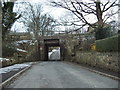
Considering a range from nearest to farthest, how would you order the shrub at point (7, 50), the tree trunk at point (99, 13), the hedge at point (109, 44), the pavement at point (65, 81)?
→ the pavement at point (65, 81) < the hedge at point (109, 44) < the tree trunk at point (99, 13) < the shrub at point (7, 50)

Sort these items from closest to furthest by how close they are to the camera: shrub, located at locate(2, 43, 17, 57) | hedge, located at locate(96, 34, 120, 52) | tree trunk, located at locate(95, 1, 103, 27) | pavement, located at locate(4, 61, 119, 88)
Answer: pavement, located at locate(4, 61, 119, 88)
hedge, located at locate(96, 34, 120, 52)
tree trunk, located at locate(95, 1, 103, 27)
shrub, located at locate(2, 43, 17, 57)

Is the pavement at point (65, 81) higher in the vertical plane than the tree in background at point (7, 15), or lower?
lower

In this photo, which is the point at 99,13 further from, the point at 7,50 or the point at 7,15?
the point at 7,50

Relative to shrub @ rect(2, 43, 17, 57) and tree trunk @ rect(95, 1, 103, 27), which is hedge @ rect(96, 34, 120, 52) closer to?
tree trunk @ rect(95, 1, 103, 27)

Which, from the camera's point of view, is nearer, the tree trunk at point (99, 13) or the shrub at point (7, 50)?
the tree trunk at point (99, 13)

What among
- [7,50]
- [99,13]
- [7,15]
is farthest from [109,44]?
Answer: [7,50]

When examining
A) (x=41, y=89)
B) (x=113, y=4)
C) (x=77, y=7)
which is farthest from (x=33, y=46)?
(x=41, y=89)

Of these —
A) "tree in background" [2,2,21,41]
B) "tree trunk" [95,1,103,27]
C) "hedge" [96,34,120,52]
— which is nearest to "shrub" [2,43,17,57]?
"tree in background" [2,2,21,41]

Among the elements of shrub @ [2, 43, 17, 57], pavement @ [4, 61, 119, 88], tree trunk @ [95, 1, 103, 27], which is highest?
tree trunk @ [95, 1, 103, 27]

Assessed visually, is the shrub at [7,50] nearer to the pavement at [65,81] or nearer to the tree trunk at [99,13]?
the tree trunk at [99,13]

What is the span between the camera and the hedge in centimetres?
1492

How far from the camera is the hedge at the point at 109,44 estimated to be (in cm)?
1492

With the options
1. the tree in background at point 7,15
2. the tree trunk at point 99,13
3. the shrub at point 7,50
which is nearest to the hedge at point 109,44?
the tree trunk at point 99,13

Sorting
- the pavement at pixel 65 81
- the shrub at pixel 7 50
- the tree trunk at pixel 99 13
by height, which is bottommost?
the pavement at pixel 65 81
